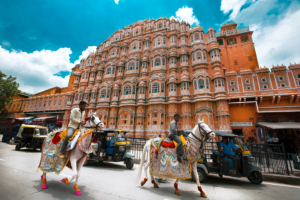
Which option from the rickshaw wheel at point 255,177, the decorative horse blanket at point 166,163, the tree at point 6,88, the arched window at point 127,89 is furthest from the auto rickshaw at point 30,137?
the tree at point 6,88

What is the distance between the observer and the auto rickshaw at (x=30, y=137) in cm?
1142

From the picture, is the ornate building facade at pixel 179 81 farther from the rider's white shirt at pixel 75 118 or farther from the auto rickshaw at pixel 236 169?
the rider's white shirt at pixel 75 118

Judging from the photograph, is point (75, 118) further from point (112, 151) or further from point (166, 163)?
point (112, 151)

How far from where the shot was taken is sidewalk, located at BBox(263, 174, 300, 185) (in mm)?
5980

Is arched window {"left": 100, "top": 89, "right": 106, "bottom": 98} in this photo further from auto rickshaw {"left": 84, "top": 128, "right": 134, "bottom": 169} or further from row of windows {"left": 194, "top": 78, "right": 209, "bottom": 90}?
auto rickshaw {"left": 84, "top": 128, "right": 134, "bottom": 169}

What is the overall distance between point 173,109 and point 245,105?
357 inches

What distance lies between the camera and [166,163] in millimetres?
4750

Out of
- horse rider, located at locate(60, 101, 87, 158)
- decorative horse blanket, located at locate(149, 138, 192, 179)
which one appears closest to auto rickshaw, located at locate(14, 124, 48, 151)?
horse rider, located at locate(60, 101, 87, 158)

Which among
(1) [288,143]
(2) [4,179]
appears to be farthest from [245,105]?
(2) [4,179]

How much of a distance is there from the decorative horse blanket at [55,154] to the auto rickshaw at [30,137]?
9466 mm

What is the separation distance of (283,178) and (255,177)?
5.48ft

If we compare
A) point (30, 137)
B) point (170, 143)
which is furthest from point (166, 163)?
point (30, 137)

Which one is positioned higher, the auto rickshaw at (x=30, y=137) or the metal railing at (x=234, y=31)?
the metal railing at (x=234, y=31)

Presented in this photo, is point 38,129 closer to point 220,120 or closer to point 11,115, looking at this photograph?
point 220,120
